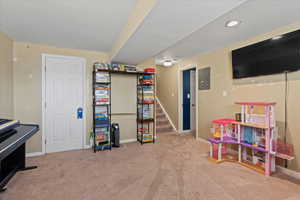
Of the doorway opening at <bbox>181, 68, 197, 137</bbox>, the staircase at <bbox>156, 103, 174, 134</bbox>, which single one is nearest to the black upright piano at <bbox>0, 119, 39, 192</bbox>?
the staircase at <bbox>156, 103, 174, 134</bbox>

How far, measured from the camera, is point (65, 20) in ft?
6.85

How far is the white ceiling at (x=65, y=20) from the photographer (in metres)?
1.73

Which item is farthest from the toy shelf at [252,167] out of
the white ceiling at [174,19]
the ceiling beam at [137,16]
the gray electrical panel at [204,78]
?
the ceiling beam at [137,16]

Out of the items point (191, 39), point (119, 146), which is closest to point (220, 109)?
point (191, 39)

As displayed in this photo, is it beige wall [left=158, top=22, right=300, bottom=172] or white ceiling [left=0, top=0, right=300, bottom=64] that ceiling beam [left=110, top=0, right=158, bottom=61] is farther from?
beige wall [left=158, top=22, right=300, bottom=172]

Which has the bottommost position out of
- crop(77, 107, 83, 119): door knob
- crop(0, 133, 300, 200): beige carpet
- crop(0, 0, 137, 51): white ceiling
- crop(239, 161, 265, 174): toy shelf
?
crop(0, 133, 300, 200): beige carpet

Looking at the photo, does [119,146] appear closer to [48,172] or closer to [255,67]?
[48,172]

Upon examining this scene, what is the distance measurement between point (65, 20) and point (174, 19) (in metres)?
1.63

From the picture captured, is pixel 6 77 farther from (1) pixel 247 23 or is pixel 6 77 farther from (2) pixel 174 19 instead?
(1) pixel 247 23

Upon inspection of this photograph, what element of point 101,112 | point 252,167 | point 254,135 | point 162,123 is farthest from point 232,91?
point 101,112

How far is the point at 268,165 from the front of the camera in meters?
2.12

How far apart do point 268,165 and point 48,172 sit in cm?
340

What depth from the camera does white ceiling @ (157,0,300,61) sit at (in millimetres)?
1694

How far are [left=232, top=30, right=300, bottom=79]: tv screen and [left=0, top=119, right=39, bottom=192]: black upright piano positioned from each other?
11.8ft
